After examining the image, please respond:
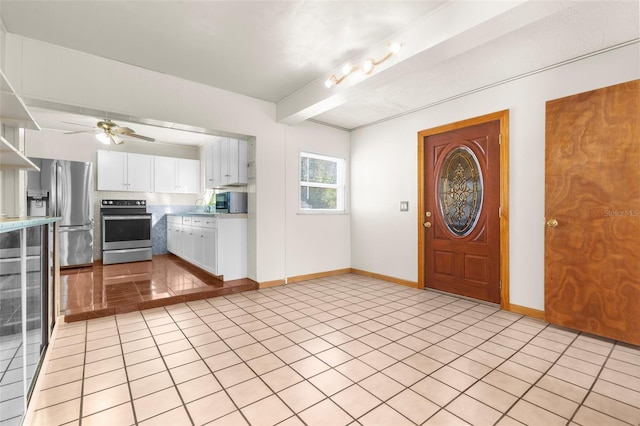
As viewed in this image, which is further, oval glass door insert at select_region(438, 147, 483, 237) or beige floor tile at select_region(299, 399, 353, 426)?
oval glass door insert at select_region(438, 147, 483, 237)

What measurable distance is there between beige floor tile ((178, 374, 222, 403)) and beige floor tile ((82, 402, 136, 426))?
270 mm

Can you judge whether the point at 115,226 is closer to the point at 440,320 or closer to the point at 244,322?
the point at 244,322

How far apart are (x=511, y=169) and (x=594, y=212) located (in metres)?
0.86

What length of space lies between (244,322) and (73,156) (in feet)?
17.7

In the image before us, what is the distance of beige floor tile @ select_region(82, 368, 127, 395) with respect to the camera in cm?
183

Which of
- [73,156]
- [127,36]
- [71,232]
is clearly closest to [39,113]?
[73,156]

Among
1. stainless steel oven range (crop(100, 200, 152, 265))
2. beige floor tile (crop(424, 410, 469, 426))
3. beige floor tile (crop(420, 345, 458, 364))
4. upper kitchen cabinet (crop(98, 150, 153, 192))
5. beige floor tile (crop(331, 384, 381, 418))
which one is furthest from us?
upper kitchen cabinet (crop(98, 150, 153, 192))

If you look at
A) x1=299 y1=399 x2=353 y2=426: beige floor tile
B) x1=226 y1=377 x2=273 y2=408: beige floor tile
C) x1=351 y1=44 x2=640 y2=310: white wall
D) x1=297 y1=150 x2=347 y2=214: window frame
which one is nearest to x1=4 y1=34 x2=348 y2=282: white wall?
x1=297 y1=150 x2=347 y2=214: window frame

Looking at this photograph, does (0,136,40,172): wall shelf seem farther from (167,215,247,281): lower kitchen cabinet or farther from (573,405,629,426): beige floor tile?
(573,405,629,426): beige floor tile

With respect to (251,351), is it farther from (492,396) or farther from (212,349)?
(492,396)

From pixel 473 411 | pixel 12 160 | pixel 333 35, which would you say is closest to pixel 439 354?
pixel 473 411

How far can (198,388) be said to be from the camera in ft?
6.03

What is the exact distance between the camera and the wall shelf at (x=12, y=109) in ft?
5.85

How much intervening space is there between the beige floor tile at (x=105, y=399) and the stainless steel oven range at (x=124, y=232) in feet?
15.2
